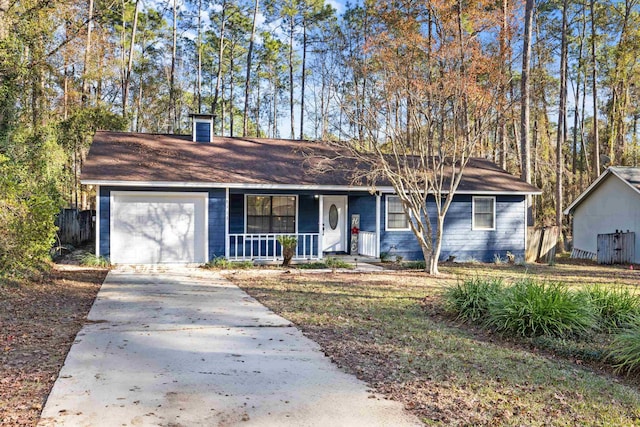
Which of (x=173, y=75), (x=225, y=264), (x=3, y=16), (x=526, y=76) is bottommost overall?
(x=225, y=264)

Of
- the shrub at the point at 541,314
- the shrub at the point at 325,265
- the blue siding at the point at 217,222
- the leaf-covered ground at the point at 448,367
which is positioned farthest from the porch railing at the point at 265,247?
the shrub at the point at 541,314

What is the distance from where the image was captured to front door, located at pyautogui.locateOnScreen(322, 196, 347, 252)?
53.3 feet

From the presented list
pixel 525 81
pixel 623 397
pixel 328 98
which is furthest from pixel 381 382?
pixel 525 81

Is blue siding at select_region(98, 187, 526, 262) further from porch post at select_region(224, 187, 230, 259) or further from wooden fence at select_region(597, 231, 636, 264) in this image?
wooden fence at select_region(597, 231, 636, 264)

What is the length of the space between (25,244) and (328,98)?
811 cm

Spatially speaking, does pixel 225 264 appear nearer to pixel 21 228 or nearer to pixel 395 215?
pixel 21 228

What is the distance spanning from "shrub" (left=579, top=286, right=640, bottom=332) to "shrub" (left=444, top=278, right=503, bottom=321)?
A: 1.22 meters

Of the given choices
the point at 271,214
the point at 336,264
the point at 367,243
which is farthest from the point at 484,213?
the point at 271,214

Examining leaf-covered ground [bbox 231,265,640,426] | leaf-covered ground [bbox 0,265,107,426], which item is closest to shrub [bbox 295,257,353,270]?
leaf-covered ground [bbox 231,265,640,426]

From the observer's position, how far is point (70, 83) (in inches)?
985

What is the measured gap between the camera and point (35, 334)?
581 centimetres

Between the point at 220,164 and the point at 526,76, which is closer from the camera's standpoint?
the point at 220,164

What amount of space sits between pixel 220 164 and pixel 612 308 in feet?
36.1

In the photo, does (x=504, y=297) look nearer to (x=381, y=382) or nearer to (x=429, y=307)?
(x=429, y=307)
